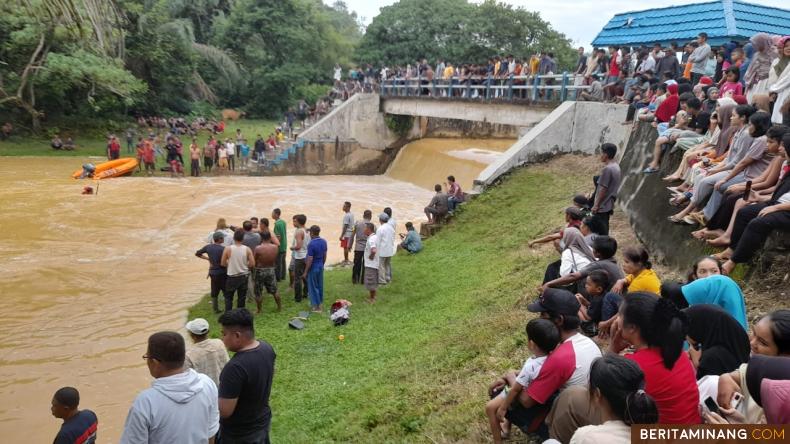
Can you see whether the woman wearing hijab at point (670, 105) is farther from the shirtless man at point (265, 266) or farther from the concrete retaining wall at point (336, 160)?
the concrete retaining wall at point (336, 160)

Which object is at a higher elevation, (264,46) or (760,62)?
(264,46)

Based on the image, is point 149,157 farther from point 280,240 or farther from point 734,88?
point 734,88

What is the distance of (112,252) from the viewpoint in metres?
13.4

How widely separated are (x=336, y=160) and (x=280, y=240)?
16565 millimetres

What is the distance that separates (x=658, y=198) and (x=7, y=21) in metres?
25.8

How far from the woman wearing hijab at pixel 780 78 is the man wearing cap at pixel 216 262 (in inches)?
312

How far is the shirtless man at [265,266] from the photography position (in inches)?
355

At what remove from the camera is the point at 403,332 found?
781 centimetres

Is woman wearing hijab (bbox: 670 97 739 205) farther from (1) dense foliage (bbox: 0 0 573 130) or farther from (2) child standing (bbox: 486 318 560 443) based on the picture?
(1) dense foliage (bbox: 0 0 573 130)

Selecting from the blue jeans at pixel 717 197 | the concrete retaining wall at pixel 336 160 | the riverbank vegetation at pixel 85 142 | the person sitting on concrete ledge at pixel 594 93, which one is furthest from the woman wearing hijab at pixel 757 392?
the riverbank vegetation at pixel 85 142

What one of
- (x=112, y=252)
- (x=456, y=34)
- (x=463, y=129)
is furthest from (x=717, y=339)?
(x=456, y=34)

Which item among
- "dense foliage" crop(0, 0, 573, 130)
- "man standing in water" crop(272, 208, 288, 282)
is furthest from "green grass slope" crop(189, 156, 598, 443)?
"dense foliage" crop(0, 0, 573, 130)

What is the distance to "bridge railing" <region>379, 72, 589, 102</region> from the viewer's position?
16250mm

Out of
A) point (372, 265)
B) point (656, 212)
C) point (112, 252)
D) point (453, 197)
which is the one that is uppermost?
point (656, 212)
